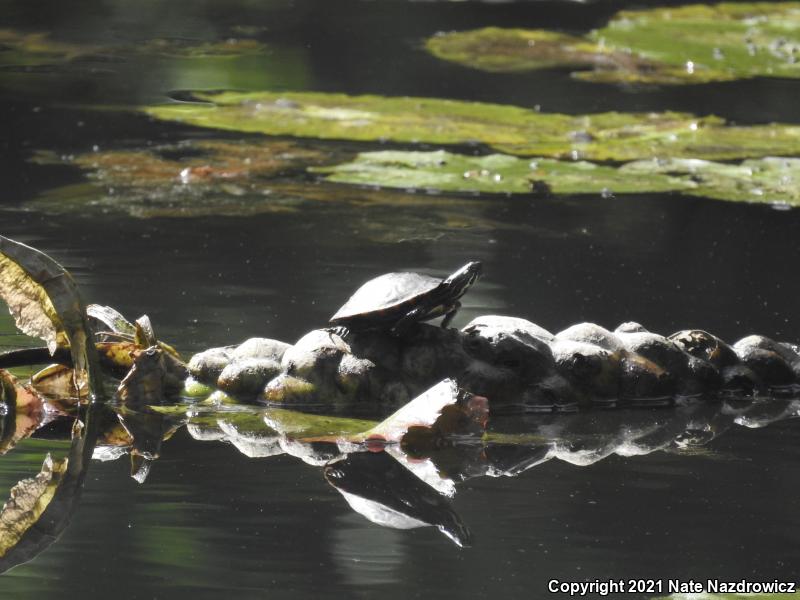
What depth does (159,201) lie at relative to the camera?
760 centimetres

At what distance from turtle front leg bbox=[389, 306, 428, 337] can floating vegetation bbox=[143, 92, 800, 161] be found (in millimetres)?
4823

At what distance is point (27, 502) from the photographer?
3291mm

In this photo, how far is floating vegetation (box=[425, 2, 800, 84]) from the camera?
12.7 metres

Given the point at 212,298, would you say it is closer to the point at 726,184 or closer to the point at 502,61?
the point at 726,184

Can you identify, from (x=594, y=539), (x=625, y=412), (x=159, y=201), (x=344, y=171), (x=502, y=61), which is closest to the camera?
(x=594, y=539)

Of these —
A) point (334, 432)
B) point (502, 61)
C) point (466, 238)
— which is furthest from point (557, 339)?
point (502, 61)

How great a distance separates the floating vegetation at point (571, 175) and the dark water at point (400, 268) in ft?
0.39

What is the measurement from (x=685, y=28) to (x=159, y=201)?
8.53 m

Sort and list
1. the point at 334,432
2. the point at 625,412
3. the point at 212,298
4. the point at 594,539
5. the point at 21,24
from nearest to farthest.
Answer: the point at 594,539 → the point at 334,432 → the point at 625,412 → the point at 212,298 → the point at 21,24

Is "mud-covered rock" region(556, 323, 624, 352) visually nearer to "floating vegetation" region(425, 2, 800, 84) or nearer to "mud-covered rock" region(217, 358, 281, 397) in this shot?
"mud-covered rock" region(217, 358, 281, 397)

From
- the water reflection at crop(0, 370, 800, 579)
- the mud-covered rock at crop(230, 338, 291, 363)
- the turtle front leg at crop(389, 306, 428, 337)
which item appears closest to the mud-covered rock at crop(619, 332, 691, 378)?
the water reflection at crop(0, 370, 800, 579)

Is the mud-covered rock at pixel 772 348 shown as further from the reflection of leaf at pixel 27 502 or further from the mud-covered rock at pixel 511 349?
the reflection of leaf at pixel 27 502

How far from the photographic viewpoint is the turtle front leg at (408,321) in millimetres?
4117

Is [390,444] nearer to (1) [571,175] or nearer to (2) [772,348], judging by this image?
(2) [772,348]
